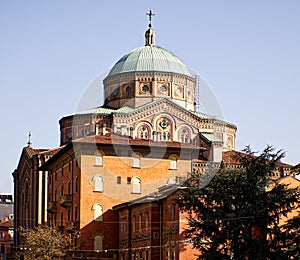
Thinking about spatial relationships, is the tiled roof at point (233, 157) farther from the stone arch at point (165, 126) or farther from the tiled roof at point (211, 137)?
the stone arch at point (165, 126)

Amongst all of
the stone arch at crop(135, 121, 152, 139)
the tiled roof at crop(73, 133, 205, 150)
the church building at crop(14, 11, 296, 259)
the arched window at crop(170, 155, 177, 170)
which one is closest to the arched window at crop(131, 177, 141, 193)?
the church building at crop(14, 11, 296, 259)

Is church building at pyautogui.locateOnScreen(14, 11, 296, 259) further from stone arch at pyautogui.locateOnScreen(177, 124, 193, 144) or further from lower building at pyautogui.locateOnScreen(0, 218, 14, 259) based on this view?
lower building at pyautogui.locateOnScreen(0, 218, 14, 259)

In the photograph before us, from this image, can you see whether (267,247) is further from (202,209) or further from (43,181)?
(43,181)

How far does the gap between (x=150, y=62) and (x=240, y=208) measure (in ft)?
148

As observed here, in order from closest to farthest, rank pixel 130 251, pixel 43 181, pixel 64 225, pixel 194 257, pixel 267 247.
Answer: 1. pixel 267 247
2. pixel 194 257
3. pixel 130 251
4. pixel 64 225
5. pixel 43 181

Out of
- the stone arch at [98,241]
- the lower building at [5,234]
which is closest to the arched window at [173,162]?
the stone arch at [98,241]

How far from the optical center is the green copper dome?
83.9 m

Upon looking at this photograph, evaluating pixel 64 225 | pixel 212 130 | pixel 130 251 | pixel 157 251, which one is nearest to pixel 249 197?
pixel 157 251

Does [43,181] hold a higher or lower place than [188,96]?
lower

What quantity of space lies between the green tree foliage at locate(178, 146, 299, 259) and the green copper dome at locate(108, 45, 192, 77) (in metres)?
41.4

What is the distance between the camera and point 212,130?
267 feet

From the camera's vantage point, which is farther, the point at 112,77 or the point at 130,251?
the point at 112,77

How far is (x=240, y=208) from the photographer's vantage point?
135 feet

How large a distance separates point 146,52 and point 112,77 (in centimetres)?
492
